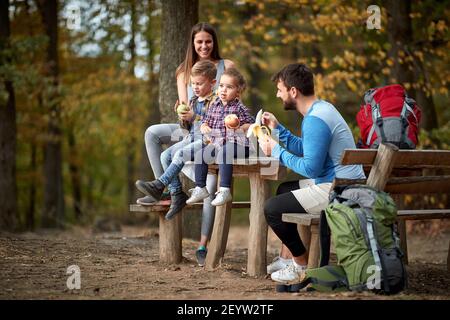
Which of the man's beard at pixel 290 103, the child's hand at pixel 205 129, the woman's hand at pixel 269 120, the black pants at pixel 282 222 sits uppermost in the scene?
the man's beard at pixel 290 103

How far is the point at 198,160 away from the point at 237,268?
121 cm

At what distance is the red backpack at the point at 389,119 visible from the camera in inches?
260

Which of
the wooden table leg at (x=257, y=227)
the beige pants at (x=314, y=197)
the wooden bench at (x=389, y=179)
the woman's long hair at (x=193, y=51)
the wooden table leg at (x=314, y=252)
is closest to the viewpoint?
the wooden bench at (x=389, y=179)

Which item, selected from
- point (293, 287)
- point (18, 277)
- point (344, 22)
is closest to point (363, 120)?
point (293, 287)

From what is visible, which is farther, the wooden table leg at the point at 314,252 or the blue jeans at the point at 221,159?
the blue jeans at the point at 221,159

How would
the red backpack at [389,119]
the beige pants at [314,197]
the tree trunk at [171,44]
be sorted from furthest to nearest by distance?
the tree trunk at [171,44], the red backpack at [389,119], the beige pants at [314,197]

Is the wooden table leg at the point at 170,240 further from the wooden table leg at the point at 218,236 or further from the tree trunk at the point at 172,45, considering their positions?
the tree trunk at the point at 172,45

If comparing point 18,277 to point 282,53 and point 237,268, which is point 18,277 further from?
point 282,53

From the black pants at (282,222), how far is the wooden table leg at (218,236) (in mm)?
741

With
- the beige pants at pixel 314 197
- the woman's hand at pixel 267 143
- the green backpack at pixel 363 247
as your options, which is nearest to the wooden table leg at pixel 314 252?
the beige pants at pixel 314 197

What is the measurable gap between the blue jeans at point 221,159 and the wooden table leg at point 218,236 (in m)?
0.39

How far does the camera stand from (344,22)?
1127 centimetres

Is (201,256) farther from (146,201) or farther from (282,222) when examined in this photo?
(282,222)

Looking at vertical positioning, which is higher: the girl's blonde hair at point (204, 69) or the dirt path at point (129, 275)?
the girl's blonde hair at point (204, 69)
